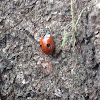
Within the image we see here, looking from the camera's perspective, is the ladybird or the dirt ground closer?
the dirt ground

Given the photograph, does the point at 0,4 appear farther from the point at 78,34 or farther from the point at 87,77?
the point at 87,77

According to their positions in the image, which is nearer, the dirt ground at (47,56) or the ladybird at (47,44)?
the dirt ground at (47,56)

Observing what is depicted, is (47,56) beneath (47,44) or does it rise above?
beneath

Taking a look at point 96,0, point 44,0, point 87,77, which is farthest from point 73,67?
point 44,0
